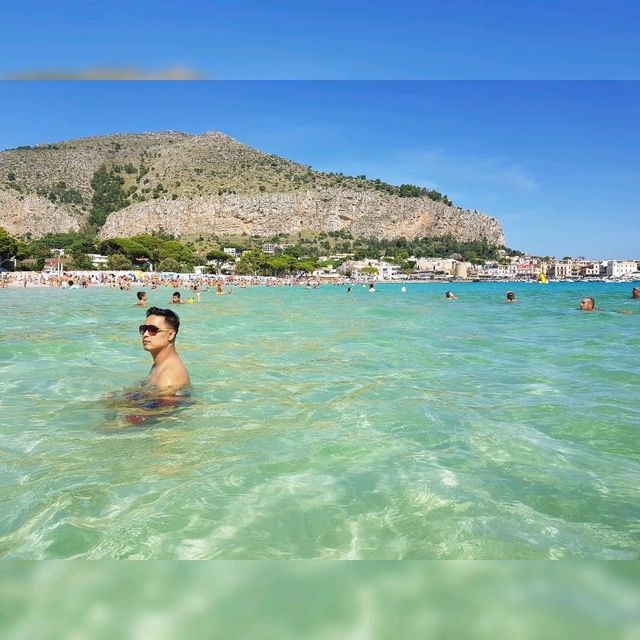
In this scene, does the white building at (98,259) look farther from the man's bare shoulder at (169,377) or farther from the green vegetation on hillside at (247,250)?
the man's bare shoulder at (169,377)

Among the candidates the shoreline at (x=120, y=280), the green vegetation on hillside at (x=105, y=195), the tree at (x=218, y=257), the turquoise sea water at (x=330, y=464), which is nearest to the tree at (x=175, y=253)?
the tree at (x=218, y=257)

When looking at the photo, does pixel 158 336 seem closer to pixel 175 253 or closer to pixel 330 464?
pixel 330 464

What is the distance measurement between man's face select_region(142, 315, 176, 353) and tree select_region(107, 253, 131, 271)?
83.7 metres

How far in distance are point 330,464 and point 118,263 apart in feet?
287

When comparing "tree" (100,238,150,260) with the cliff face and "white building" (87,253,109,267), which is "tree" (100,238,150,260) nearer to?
"white building" (87,253,109,267)

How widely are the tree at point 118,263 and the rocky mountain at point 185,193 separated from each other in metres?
43.2

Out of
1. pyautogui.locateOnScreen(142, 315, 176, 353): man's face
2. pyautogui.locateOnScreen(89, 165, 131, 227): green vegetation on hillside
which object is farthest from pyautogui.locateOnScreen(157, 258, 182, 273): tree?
pyautogui.locateOnScreen(142, 315, 176, 353): man's face

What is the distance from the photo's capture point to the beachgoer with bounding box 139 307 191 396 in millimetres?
5125

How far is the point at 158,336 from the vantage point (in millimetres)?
5156

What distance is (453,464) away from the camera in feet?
11.4

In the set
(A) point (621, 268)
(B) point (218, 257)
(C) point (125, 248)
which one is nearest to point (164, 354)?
(C) point (125, 248)

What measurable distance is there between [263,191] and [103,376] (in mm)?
134954

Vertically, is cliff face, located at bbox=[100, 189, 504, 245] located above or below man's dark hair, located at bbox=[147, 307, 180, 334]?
above

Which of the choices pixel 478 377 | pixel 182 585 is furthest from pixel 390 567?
pixel 478 377
